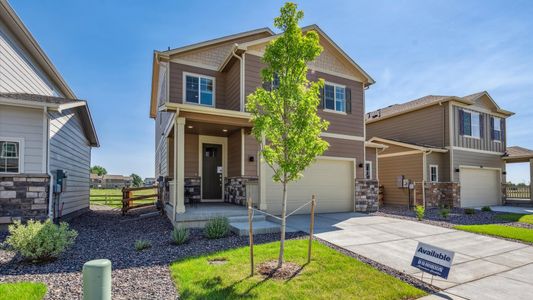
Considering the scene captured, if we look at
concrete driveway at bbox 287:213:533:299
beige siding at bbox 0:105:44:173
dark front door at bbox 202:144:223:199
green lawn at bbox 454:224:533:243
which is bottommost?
green lawn at bbox 454:224:533:243

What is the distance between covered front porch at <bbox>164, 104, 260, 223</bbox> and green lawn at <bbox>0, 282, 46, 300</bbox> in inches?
146

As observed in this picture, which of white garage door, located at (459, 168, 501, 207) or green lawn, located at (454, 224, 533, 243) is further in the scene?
white garage door, located at (459, 168, 501, 207)

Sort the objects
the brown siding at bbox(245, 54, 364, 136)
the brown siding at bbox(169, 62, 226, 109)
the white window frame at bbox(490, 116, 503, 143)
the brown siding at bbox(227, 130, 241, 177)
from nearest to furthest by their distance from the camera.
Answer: the brown siding at bbox(227, 130, 241, 177) → the brown siding at bbox(169, 62, 226, 109) → the brown siding at bbox(245, 54, 364, 136) → the white window frame at bbox(490, 116, 503, 143)

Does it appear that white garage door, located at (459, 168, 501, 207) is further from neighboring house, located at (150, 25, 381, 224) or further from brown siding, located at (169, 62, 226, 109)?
brown siding, located at (169, 62, 226, 109)

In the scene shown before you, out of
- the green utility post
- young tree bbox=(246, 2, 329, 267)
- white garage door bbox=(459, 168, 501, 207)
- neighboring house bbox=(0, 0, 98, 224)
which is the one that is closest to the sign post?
young tree bbox=(246, 2, 329, 267)

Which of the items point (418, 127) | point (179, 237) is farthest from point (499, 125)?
point (179, 237)

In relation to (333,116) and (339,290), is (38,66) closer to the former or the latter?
(333,116)

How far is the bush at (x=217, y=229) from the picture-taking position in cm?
675

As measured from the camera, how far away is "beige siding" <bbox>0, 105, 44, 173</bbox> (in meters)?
7.66

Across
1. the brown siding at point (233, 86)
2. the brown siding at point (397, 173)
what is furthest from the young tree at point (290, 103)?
the brown siding at point (397, 173)

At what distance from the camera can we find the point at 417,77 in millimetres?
11523

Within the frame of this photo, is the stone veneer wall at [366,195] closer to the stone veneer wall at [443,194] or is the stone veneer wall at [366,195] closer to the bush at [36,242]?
the stone veneer wall at [443,194]

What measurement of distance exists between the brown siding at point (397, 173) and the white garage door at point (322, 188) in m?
5.57

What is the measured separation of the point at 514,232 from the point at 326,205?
5.73 metres
